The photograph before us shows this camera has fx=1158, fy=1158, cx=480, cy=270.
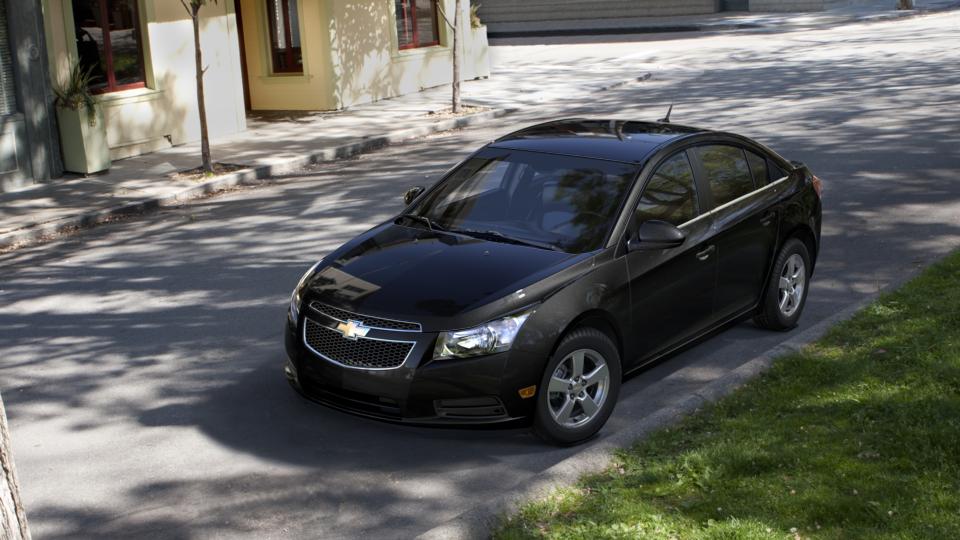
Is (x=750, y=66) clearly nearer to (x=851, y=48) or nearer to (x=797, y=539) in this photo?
(x=851, y=48)

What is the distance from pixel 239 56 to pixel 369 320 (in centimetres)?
1503

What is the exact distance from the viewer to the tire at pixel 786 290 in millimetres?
8422

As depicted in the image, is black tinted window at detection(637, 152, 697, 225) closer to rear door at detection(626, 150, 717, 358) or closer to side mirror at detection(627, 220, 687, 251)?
rear door at detection(626, 150, 717, 358)

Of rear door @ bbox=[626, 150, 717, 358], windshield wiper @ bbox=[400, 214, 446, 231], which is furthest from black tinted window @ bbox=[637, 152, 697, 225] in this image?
windshield wiper @ bbox=[400, 214, 446, 231]

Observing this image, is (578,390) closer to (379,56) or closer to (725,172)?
(725,172)

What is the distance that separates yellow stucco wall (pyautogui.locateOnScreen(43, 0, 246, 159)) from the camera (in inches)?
672

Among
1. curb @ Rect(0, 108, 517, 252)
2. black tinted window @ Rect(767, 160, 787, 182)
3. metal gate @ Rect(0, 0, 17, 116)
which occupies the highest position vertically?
metal gate @ Rect(0, 0, 17, 116)

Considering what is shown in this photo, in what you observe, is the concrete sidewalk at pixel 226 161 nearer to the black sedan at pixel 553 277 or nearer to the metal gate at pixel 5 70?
the metal gate at pixel 5 70

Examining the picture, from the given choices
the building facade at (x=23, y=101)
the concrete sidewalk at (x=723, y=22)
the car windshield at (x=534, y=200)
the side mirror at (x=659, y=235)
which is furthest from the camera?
the concrete sidewalk at (x=723, y=22)

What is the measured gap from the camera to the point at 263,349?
873 centimetres

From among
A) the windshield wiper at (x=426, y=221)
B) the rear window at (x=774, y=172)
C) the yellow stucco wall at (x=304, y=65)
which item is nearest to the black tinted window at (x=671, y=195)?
the rear window at (x=774, y=172)

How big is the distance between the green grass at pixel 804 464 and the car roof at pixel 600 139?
5.60ft

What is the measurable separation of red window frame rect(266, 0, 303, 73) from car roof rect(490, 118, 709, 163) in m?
15.4

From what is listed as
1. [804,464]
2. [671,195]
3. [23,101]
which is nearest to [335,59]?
[23,101]
